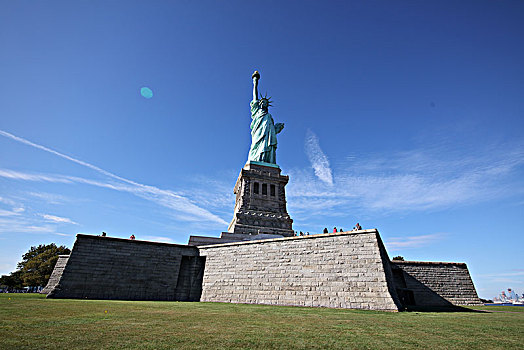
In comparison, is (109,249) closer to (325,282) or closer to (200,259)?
(200,259)

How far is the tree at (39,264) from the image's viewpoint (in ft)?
105

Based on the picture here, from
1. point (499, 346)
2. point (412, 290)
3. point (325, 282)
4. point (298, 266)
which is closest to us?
point (499, 346)

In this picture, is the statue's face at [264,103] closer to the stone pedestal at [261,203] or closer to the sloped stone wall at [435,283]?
the stone pedestal at [261,203]

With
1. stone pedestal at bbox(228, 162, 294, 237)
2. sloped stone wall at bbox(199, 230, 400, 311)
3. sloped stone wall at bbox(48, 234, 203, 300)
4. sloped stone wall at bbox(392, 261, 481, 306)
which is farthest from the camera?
stone pedestal at bbox(228, 162, 294, 237)

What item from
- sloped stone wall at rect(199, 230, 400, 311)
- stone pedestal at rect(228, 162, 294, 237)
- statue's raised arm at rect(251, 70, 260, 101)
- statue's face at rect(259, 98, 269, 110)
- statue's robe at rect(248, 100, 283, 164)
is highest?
statue's raised arm at rect(251, 70, 260, 101)

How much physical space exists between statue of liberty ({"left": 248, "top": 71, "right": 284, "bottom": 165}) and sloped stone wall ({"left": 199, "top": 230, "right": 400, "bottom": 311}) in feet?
70.4

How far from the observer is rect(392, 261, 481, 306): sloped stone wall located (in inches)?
700

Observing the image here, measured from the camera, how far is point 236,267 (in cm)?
1645

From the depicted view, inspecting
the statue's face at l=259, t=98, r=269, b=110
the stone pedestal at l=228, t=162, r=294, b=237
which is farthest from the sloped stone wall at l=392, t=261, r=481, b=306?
the statue's face at l=259, t=98, r=269, b=110

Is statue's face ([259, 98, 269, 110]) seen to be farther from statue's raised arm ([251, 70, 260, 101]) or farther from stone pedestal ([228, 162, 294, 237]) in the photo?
stone pedestal ([228, 162, 294, 237])

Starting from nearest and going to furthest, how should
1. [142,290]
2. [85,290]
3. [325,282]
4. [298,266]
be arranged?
1. [325,282]
2. [298,266]
3. [85,290]
4. [142,290]

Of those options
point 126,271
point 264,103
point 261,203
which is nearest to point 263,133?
point 264,103

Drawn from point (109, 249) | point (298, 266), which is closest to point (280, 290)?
point (298, 266)

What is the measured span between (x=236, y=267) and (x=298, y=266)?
439cm
